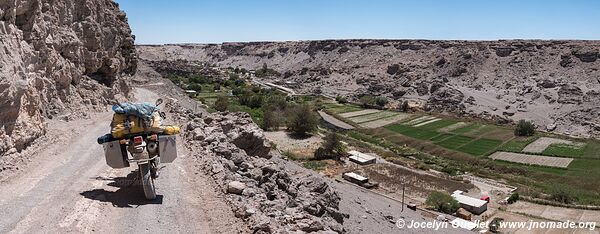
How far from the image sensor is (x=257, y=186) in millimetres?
13000

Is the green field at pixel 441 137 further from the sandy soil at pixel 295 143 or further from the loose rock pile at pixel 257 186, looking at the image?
the loose rock pile at pixel 257 186

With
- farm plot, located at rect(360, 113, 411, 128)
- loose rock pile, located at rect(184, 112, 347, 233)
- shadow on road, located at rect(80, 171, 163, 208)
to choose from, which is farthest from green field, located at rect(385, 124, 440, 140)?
shadow on road, located at rect(80, 171, 163, 208)

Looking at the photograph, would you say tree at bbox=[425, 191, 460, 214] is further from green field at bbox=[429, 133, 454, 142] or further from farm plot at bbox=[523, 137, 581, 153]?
green field at bbox=[429, 133, 454, 142]

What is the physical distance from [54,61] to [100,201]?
11904 millimetres

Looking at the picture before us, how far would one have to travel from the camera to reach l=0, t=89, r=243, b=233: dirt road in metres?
8.86

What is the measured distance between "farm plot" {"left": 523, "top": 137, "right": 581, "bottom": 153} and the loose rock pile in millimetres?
38760

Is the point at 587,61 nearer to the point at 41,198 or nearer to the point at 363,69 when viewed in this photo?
the point at 363,69

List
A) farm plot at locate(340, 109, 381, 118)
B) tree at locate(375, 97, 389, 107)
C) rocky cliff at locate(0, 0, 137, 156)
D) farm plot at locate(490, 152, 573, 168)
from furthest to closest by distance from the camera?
tree at locate(375, 97, 389, 107)
farm plot at locate(340, 109, 381, 118)
farm plot at locate(490, 152, 573, 168)
rocky cliff at locate(0, 0, 137, 156)

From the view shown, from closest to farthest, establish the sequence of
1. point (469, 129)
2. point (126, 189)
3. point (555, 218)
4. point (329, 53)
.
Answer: point (126, 189) → point (555, 218) → point (469, 129) → point (329, 53)

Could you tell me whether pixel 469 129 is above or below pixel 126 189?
below

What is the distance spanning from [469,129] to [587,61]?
3322cm

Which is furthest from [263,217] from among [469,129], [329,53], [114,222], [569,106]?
[329,53]

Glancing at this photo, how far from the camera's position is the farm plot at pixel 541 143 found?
1937 inches

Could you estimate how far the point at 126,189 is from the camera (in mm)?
10953
